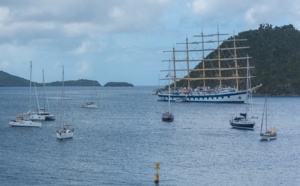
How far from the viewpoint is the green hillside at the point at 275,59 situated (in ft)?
547

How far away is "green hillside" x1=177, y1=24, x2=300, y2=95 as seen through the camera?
167m

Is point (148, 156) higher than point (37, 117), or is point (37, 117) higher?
point (37, 117)

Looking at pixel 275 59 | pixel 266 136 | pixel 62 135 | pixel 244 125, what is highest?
pixel 275 59

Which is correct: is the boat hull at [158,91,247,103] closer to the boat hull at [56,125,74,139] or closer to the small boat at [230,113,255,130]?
the small boat at [230,113,255,130]

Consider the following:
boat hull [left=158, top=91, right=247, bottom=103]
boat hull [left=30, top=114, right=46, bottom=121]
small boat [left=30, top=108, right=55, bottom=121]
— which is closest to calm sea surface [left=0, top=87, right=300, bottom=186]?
boat hull [left=30, top=114, right=46, bottom=121]

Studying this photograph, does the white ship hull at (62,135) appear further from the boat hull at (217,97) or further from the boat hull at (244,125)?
the boat hull at (217,97)

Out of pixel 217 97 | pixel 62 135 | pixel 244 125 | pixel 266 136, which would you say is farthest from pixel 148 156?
pixel 217 97

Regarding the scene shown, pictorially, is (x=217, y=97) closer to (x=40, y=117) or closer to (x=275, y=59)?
(x=275, y=59)

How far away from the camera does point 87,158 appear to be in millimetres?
45875

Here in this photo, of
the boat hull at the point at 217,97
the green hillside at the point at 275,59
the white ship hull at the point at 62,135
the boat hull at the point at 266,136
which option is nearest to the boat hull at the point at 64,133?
the white ship hull at the point at 62,135

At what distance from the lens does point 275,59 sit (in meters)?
179

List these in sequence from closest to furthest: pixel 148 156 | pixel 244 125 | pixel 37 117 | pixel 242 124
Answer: pixel 148 156, pixel 244 125, pixel 242 124, pixel 37 117

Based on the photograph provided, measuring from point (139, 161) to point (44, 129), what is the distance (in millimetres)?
26888

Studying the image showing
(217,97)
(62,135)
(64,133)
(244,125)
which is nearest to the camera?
(62,135)
